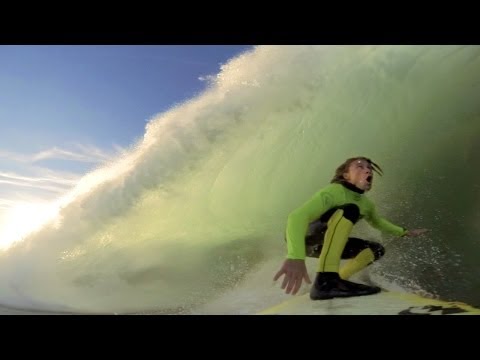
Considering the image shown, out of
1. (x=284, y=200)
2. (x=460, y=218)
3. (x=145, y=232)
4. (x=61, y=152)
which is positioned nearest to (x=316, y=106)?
A: (x=284, y=200)

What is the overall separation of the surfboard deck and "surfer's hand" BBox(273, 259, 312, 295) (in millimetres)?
82

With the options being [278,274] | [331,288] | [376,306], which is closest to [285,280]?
[278,274]

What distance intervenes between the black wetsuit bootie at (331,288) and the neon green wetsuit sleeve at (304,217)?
21cm

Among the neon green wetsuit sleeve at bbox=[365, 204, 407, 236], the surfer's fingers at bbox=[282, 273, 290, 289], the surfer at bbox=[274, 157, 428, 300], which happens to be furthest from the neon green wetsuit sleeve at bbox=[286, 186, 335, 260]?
the neon green wetsuit sleeve at bbox=[365, 204, 407, 236]

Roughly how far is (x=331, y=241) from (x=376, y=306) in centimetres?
49

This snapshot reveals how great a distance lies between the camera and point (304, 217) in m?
2.93

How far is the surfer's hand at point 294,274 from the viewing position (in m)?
2.88

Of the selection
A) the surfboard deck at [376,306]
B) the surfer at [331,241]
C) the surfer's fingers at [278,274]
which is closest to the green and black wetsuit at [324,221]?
the surfer at [331,241]

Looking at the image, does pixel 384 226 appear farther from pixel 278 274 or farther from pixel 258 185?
pixel 258 185

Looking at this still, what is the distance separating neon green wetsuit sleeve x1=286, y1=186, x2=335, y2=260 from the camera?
114 inches

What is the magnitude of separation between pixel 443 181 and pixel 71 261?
257 centimetres

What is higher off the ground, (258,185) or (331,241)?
(258,185)

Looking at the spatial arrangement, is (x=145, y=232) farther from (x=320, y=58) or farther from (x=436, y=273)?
(x=436, y=273)

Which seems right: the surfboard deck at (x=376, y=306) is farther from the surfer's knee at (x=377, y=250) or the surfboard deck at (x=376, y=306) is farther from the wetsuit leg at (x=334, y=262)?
the surfer's knee at (x=377, y=250)
